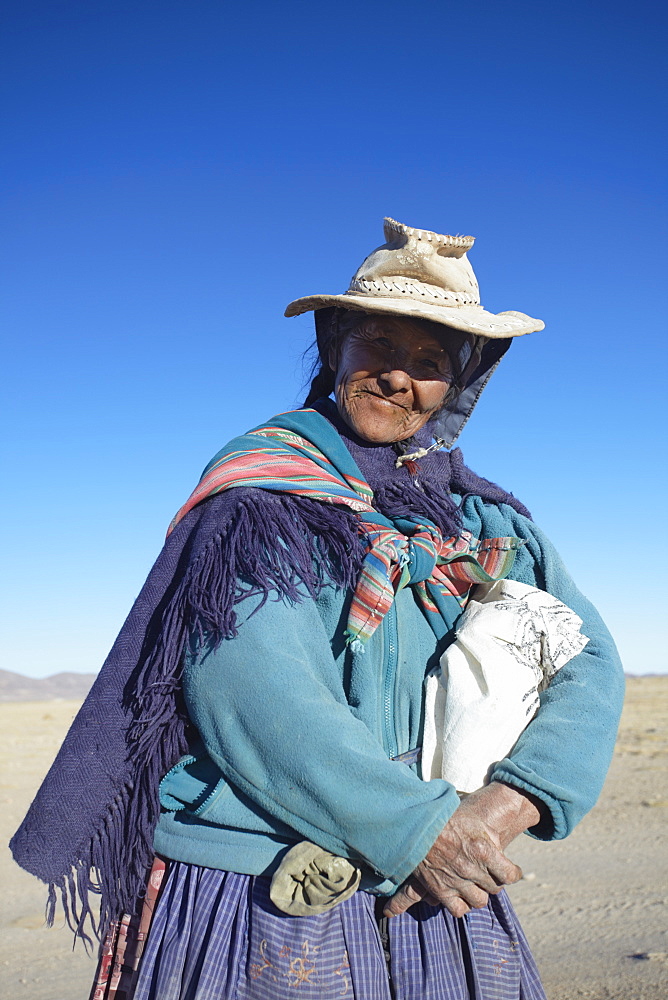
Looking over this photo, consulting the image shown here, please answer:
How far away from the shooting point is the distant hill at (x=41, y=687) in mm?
88794

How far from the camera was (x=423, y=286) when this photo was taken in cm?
233

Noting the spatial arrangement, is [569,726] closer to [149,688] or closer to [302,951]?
[302,951]

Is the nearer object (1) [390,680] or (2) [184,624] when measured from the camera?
(2) [184,624]

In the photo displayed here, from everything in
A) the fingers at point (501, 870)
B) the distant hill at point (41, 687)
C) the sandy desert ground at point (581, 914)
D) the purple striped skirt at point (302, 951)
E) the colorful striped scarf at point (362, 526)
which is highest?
the colorful striped scarf at point (362, 526)

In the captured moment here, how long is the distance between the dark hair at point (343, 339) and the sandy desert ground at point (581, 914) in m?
2.74

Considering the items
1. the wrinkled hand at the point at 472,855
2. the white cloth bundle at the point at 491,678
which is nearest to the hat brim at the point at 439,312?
the white cloth bundle at the point at 491,678

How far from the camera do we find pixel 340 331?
8.14ft

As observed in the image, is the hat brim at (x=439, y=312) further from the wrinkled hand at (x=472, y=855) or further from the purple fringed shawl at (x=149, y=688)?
the wrinkled hand at (x=472, y=855)

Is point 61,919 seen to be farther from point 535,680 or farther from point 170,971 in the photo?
point 535,680

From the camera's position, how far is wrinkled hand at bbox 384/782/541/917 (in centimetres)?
172

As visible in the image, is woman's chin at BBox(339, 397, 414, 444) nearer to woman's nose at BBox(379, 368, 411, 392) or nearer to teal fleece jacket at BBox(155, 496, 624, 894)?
woman's nose at BBox(379, 368, 411, 392)

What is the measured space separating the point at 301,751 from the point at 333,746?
6cm

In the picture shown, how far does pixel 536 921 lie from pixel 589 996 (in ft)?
3.97

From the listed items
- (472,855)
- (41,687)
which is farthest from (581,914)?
(41,687)
